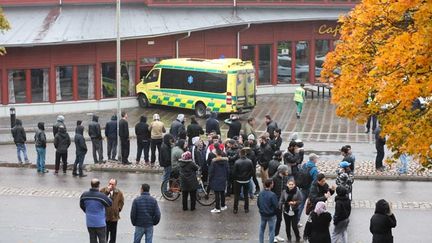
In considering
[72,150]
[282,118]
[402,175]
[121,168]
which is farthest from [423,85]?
[282,118]

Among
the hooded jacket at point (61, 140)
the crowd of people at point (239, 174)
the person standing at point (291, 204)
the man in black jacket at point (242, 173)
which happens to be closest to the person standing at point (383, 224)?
the crowd of people at point (239, 174)

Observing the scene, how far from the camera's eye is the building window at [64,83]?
40812 millimetres

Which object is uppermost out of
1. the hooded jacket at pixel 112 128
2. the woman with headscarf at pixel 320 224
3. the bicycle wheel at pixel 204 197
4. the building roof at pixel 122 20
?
the building roof at pixel 122 20

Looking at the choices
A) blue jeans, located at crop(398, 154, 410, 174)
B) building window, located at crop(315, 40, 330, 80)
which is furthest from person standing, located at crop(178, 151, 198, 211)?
building window, located at crop(315, 40, 330, 80)

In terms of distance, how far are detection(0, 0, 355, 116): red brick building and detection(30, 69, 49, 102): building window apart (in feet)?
0.15

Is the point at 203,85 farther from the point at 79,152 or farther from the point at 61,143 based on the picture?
the point at 79,152

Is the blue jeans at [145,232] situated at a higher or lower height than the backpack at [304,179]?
lower

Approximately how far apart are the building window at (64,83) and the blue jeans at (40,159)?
13312 mm

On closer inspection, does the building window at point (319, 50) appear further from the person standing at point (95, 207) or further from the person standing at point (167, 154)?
the person standing at point (95, 207)

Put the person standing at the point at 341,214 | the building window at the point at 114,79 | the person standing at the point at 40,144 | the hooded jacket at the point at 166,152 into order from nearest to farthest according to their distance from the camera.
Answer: the person standing at the point at 341,214, the hooded jacket at the point at 166,152, the person standing at the point at 40,144, the building window at the point at 114,79

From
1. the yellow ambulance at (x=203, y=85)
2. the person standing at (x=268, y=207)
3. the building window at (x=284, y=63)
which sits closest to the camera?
the person standing at (x=268, y=207)

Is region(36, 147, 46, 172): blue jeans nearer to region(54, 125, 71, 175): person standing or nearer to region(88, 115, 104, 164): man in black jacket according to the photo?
region(54, 125, 71, 175): person standing

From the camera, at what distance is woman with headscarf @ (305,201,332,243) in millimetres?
17188

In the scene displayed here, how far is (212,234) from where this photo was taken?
67.1ft
